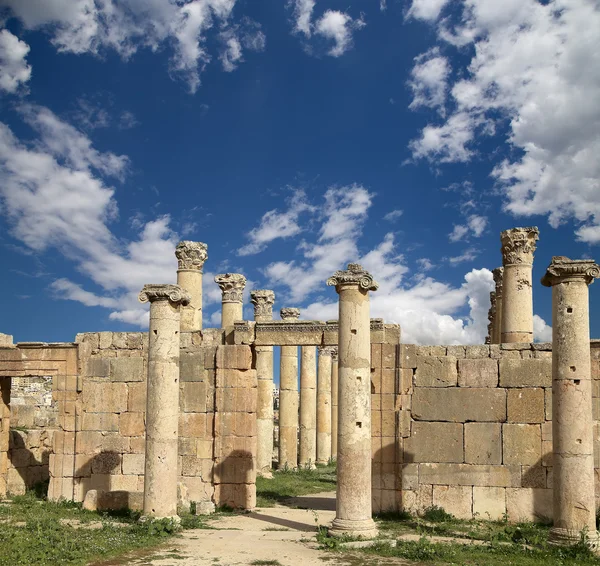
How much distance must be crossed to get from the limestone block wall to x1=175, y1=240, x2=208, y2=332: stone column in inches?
293

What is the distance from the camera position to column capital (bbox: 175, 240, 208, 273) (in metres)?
22.1

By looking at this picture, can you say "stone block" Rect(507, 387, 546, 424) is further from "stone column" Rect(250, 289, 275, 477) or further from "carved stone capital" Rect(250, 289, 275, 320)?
"carved stone capital" Rect(250, 289, 275, 320)

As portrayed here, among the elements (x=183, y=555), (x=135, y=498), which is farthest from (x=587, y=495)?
(x=135, y=498)

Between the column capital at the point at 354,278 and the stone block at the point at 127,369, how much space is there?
738cm

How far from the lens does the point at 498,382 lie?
678 inches

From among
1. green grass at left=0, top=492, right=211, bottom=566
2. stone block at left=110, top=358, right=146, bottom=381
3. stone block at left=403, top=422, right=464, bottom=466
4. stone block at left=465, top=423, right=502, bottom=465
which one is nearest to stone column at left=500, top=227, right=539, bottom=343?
stone block at left=465, top=423, right=502, bottom=465

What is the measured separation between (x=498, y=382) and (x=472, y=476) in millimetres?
2414

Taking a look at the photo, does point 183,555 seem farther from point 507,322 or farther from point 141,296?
point 507,322

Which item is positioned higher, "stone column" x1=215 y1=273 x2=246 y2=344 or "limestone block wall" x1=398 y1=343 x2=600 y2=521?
"stone column" x1=215 y1=273 x2=246 y2=344

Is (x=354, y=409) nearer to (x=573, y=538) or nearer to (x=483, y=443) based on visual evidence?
(x=483, y=443)

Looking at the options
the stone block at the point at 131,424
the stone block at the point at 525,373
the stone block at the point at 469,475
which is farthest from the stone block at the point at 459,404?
the stone block at the point at 131,424

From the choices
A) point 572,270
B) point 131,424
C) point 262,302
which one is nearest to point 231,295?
point 262,302

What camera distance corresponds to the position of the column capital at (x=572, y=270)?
13469mm

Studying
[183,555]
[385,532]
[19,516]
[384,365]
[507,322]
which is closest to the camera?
[183,555]
